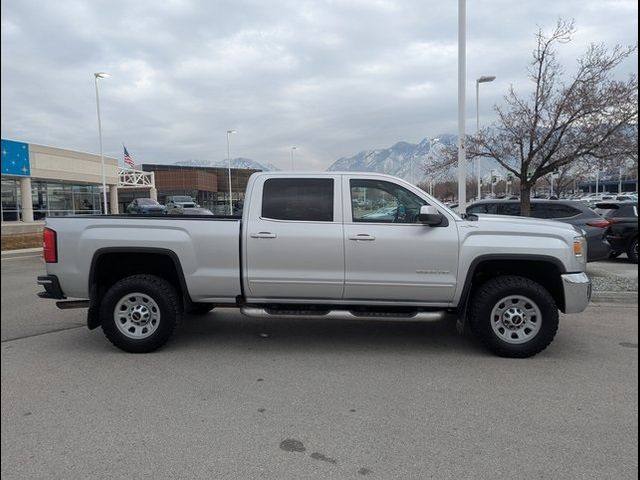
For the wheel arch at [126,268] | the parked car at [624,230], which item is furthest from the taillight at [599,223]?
the wheel arch at [126,268]

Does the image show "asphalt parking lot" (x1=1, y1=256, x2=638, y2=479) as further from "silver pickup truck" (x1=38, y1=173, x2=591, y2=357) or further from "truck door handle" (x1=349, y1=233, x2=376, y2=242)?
"truck door handle" (x1=349, y1=233, x2=376, y2=242)

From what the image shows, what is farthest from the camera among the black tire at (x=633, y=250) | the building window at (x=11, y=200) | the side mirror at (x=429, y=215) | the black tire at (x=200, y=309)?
the building window at (x=11, y=200)

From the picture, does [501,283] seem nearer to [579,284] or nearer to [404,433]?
[579,284]

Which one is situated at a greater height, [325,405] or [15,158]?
[15,158]

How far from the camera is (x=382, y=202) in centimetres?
531

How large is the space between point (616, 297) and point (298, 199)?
575cm

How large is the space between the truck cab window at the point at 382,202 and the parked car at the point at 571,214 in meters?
6.15

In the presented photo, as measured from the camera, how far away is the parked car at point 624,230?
11905 mm

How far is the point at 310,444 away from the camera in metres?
3.31

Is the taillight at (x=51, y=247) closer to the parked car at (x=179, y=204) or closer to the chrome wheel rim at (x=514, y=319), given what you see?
the chrome wheel rim at (x=514, y=319)

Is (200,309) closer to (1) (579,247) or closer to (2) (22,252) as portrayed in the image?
(1) (579,247)

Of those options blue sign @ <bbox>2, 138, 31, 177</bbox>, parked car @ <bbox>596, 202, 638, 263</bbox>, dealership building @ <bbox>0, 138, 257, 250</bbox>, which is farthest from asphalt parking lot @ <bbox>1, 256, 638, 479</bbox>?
blue sign @ <bbox>2, 138, 31, 177</bbox>

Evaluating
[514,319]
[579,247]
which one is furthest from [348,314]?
[579,247]

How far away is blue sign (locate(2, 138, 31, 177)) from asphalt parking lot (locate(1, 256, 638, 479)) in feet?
90.8
